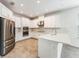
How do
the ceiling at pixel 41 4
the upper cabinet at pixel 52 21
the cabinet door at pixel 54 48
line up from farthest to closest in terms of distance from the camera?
the upper cabinet at pixel 52 21, the ceiling at pixel 41 4, the cabinet door at pixel 54 48

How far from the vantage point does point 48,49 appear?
2402 mm

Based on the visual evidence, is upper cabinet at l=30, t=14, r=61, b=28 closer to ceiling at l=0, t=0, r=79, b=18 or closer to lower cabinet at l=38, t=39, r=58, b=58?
ceiling at l=0, t=0, r=79, b=18

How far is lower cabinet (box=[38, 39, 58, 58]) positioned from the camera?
2229 millimetres

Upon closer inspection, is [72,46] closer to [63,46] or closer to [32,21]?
[63,46]

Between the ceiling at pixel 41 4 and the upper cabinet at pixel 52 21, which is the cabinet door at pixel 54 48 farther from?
the upper cabinet at pixel 52 21

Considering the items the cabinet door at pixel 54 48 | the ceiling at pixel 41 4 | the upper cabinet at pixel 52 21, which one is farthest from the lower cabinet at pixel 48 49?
the upper cabinet at pixel 52 21

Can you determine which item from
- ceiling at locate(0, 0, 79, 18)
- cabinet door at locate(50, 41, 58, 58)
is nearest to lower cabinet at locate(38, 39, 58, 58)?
cabinet door at locate(50, 41, 58, 58)

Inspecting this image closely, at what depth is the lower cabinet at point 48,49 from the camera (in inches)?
87.7

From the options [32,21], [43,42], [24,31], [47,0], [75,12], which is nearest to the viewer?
[75,12]

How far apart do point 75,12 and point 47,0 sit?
1722 millimetres

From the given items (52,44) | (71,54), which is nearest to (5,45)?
(52,44)

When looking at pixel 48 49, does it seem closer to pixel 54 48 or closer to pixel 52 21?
pixel 54 48

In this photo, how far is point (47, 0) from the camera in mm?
3652

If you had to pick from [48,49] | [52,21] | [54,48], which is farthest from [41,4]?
[54,48]
